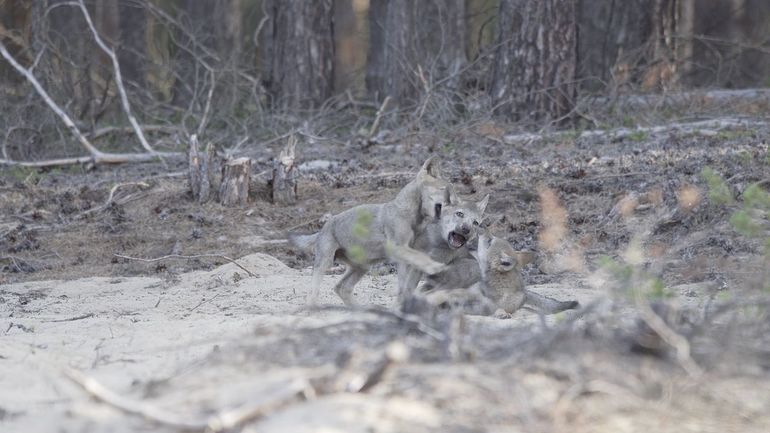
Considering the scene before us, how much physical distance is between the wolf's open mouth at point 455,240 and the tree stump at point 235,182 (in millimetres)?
4362

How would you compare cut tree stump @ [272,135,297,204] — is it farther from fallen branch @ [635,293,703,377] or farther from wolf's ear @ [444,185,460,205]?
fallen branch @ [635,293,703,377]

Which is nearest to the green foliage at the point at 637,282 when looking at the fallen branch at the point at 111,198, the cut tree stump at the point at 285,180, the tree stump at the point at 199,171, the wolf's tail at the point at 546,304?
the wolf's tail at the point at 546,304

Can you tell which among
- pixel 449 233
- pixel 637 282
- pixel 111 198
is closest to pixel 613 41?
pixel 111 198

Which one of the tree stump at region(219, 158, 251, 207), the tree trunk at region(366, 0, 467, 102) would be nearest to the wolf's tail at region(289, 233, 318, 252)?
the tree stump at region(219, 158, 251, 207)

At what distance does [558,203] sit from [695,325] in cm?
651

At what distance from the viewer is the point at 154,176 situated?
571 inches

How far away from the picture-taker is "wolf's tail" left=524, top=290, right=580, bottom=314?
8.09 m

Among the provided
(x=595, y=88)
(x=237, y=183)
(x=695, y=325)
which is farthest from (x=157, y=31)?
(x=695, y=325)

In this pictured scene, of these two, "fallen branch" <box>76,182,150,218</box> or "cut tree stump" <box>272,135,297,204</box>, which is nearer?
"cut tree stump" <box>272,135,297,204</box>

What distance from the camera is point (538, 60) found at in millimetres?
16203

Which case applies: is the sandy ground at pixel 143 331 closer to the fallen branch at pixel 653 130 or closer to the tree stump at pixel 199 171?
the tree stump at pixel 199 171

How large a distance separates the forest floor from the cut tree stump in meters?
0.13

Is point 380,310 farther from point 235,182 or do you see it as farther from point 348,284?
point 235,182

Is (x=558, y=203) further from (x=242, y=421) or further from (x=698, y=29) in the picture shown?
(x=698, y=29)
